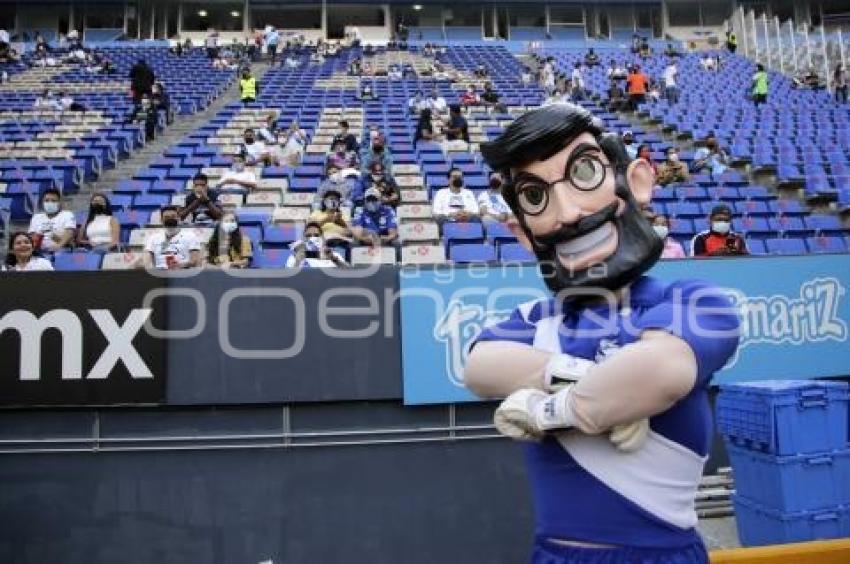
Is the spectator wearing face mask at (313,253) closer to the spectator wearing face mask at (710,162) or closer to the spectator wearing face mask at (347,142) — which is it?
the spectator wearing face mask at (347,142)

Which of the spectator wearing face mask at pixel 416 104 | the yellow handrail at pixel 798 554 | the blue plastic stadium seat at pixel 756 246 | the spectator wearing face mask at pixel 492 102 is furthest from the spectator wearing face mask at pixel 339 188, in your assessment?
the spectator wearing face mask at pixel 492 102

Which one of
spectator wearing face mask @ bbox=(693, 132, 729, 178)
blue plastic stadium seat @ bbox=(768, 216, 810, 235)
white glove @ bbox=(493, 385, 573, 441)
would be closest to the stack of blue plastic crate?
white glove @ bbox=(493, 385, 573, 441)

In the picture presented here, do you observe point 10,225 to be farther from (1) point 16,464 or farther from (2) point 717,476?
(2) point 717,476

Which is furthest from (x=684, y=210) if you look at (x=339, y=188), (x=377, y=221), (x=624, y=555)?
(x=624, y=555)

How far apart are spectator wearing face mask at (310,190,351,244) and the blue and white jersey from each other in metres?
5.71

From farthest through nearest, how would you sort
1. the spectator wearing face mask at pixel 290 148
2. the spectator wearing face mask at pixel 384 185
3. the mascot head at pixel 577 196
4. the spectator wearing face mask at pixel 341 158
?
the spectator wearing face mask at pixel 290 148
the spectator wearing face mask at pixel 341 158
the spectator wearing face mask at pixel 384 185
the mascot head at pixel 577 196

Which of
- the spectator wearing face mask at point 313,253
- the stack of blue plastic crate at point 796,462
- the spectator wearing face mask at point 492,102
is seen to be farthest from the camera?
the spectator wearing face mask at point 492,102

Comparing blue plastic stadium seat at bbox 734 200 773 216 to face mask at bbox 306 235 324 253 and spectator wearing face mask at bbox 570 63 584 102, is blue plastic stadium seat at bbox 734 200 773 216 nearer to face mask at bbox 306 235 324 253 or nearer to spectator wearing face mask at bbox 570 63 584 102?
face mask at bbox 306 235 324 253

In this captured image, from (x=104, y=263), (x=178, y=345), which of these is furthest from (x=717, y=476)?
(x=104, y=263)

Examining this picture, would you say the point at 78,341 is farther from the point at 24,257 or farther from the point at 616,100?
the point at 616,100

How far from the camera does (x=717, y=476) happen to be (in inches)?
195

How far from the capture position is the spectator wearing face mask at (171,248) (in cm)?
664

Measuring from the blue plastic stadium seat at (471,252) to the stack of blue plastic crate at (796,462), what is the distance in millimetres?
3352

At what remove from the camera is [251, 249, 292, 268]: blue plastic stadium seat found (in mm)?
7109
